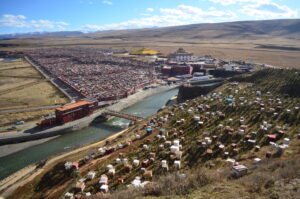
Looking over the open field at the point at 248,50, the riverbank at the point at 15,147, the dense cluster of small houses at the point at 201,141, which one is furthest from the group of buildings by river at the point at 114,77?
the dense cluster of small houses at the point at 201,141

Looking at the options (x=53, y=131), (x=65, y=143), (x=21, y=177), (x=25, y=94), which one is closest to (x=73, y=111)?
(x=53, y=131)

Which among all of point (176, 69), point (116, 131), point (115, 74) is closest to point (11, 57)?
point (115, 74)

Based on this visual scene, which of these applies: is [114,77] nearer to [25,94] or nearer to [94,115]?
[25,94]

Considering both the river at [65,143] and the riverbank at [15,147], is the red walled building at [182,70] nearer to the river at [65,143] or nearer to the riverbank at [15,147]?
the river at [65,143]

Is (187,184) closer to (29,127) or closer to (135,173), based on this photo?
(135,173)

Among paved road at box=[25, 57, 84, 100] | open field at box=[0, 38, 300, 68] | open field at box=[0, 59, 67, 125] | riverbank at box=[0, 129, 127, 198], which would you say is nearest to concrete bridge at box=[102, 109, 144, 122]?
open field at box=[0, 59, 67, 125]

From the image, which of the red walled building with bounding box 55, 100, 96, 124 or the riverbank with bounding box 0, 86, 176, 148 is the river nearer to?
the riverbank with bounding box 0, 86, 176, 148
